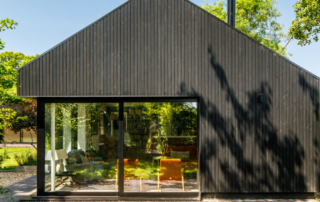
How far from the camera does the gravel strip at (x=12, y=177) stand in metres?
7.44

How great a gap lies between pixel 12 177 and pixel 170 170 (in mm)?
6313

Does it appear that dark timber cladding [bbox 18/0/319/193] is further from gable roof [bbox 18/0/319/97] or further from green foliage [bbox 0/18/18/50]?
green foliage [bbox 0/18/18/50]

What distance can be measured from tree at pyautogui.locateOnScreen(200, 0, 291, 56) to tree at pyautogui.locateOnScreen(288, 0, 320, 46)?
9655 mm

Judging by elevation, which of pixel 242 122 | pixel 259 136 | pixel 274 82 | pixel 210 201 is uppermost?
pixel 274 82

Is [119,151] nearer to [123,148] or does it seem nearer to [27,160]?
[123,148]

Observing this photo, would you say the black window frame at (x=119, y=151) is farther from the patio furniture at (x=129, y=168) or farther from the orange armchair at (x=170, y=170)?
the orange armchair at (x=170, y=170)

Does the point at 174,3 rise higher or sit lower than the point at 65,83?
higher

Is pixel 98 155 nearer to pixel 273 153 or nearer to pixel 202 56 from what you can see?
pixel 202 56

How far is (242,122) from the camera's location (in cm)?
579

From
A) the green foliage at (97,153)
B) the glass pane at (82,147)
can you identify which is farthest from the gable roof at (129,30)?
the green foliage at (97,153)

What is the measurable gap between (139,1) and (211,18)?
2016 mm

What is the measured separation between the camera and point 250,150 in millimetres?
5750

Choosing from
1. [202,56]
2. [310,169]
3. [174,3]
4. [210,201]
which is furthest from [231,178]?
[174,3]

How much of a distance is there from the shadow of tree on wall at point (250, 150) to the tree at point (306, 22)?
4.88 metres
